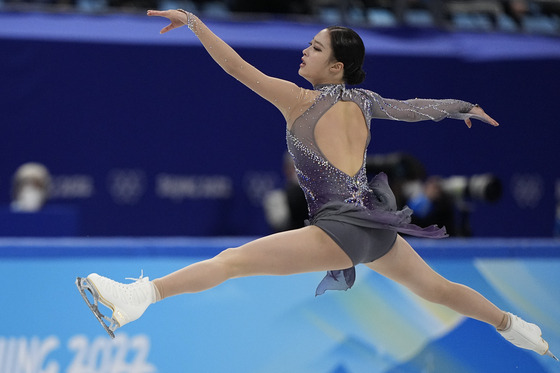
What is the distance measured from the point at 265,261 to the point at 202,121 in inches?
171

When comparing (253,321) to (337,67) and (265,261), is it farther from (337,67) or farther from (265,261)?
(337,67)

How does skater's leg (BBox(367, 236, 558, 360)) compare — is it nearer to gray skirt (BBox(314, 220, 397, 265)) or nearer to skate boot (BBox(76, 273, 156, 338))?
gray skirt (BBox(314, 220, 397, 265))

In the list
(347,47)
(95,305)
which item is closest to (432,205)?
(347,47)

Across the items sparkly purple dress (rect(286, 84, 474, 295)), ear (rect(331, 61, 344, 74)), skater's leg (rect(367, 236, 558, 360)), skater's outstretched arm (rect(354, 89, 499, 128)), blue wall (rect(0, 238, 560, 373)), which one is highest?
ear (rect(331, 61, 344, 74))

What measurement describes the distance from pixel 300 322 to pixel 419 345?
0.67 meters

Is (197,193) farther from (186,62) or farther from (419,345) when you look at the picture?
(419,345)

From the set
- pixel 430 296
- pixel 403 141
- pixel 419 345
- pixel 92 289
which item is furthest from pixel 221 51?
pixel 403 141

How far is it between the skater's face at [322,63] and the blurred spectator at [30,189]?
136 inches

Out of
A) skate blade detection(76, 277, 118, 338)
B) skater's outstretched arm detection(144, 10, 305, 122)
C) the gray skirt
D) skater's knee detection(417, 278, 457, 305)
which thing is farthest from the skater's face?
skate blade detection(76, 277, 118, 338)

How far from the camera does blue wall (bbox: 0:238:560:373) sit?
3.98 meters

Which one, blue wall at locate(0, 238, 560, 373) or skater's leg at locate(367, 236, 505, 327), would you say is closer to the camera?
skater's leg at locate(367, 236, 505, 327)

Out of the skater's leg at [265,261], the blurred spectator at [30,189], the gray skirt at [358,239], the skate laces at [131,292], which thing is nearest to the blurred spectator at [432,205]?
the gray skirt at [358,239]

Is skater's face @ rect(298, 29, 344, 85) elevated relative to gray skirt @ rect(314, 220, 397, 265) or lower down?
elevated

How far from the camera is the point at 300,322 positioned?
13.7 feet
